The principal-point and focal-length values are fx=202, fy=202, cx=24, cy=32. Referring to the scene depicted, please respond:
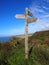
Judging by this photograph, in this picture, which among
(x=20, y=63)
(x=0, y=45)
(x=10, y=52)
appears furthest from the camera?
(x=0, y=45)

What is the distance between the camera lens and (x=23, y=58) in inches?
485

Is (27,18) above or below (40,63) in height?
above

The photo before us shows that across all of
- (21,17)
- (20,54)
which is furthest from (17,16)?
(20,54)

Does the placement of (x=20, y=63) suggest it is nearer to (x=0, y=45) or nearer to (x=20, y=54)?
(x=20, y=54)

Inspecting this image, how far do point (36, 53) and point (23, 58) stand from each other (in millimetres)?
1242

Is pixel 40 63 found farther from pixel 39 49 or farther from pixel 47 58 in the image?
pixel 39 49

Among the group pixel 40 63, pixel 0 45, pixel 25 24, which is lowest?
pixel 40 63

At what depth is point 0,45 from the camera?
47.9 ft

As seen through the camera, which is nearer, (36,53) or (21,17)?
(21,17)

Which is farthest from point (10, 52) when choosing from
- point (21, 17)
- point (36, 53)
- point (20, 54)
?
point (21, 17)

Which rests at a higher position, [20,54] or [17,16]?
[17,16]

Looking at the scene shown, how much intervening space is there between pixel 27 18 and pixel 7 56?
108 inches

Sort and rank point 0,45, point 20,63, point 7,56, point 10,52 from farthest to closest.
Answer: point 0,45 < point 10,52 < point 7,56 < point 20,63

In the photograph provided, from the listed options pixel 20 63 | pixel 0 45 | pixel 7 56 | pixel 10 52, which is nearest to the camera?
pixel 20 63
